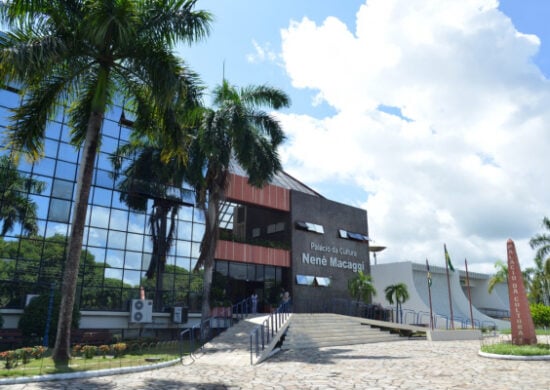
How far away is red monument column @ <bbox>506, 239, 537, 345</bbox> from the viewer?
16.8 metres

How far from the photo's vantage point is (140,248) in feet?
79.8

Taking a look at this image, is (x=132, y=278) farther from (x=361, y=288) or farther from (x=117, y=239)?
(x=361, y=288)

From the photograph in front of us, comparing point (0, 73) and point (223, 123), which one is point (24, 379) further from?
point (223, 123)

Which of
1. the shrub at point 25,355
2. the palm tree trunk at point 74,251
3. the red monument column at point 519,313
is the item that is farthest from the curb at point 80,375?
the red monument column at point 519,313

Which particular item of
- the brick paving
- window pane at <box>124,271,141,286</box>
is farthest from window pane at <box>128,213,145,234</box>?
the brick paving

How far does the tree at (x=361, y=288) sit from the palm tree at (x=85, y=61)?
67.2 ft

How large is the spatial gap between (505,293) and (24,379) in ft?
168

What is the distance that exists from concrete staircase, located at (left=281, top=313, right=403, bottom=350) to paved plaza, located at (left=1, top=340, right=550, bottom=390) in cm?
379

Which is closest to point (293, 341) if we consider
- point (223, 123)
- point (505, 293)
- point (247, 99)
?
point (223, 123)

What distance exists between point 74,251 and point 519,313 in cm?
1511

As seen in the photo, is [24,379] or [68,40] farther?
[68,40]

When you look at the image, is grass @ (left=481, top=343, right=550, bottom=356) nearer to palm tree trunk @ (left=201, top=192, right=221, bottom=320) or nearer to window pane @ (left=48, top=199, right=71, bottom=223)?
palm tree trunk @ (left=201, top=192, right=221, bottom=320)

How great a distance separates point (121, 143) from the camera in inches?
1001

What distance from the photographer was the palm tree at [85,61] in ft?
41.8
